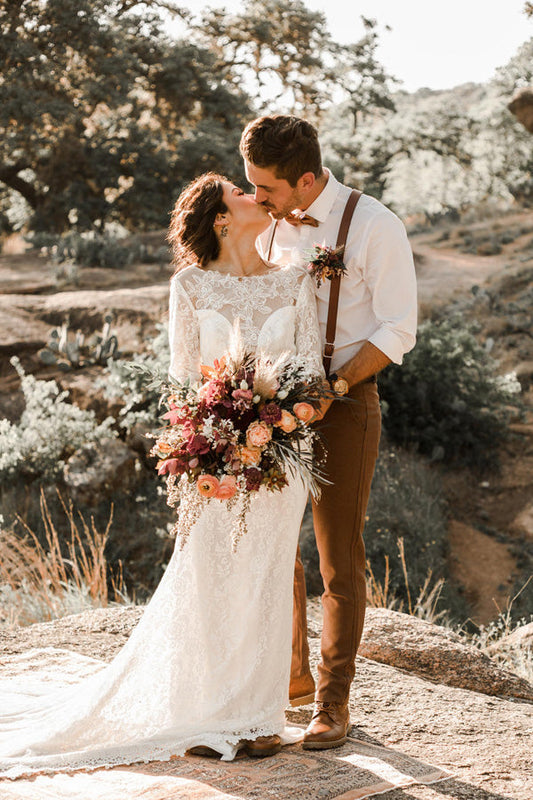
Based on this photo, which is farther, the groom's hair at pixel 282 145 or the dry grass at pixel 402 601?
the dry grass at pixel 402 601

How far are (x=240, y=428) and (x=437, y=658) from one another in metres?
2.38

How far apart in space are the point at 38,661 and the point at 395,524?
184 inches

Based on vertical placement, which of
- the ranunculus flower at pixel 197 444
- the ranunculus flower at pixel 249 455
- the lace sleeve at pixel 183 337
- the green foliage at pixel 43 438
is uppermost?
the lace sleeve at pixel 183 337

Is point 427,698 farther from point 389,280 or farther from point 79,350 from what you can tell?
point 79,350

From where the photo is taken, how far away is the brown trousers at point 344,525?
11.4 feet

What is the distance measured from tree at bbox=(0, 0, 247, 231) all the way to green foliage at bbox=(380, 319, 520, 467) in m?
7.96

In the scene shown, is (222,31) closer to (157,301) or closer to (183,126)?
(183,126)

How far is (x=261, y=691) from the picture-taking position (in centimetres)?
336

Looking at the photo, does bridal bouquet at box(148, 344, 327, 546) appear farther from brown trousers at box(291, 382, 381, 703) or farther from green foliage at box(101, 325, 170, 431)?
green foliage at box(101, 325, 170, 431)

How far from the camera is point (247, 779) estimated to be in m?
3.02

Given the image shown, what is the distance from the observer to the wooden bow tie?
3580mm

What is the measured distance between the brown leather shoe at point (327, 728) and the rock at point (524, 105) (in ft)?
48.9

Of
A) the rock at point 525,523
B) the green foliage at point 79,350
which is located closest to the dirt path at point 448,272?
the rock at point 525,523

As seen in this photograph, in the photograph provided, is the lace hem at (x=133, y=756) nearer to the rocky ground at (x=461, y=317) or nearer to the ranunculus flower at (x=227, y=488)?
the ranunculus flower at (x=227, y=488)
